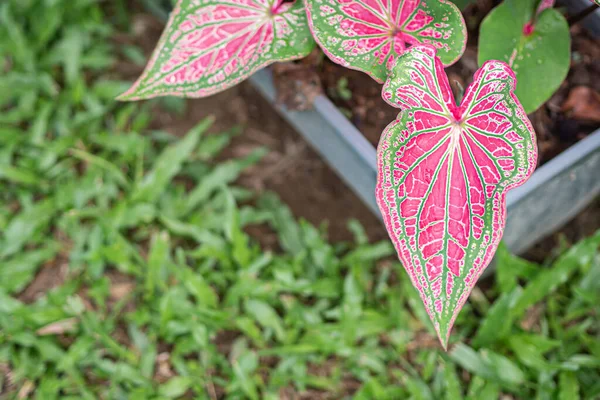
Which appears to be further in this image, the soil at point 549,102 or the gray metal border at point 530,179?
the soil at point 549,102

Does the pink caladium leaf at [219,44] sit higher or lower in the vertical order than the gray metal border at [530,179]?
higher

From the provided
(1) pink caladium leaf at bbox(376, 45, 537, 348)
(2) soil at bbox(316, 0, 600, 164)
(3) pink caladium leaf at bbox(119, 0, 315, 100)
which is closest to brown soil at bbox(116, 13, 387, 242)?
(2) soil at bbox(316, 0, 600, 164)

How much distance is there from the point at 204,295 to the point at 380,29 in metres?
0.76

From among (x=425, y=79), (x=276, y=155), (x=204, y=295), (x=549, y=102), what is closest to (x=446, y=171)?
(x=425, y=79)

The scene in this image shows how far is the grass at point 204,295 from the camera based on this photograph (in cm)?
133

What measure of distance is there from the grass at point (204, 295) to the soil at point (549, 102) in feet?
0.84

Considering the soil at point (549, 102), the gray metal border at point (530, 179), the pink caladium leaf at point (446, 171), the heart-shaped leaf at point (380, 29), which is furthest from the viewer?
the soil at point (549, 102)

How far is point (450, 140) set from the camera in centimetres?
85

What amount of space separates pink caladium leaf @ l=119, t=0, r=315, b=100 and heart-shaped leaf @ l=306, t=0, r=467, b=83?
10 centimetres

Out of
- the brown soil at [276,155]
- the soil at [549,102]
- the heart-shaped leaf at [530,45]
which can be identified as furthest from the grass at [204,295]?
the heart-shaped leaf at [530,45]

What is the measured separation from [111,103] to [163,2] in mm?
339

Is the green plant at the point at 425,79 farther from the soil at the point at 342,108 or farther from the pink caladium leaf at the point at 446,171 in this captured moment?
the soil at the point at 342,108

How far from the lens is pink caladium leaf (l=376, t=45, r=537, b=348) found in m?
0.79

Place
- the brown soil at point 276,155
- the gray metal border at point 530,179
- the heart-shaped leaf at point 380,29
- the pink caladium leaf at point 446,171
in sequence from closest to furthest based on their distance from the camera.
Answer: the pink caladium leaf at point 446,171
the heart-shaped leaf at point 380,29
the gray metal border at point 530,179
the brown soil at point 276,155
